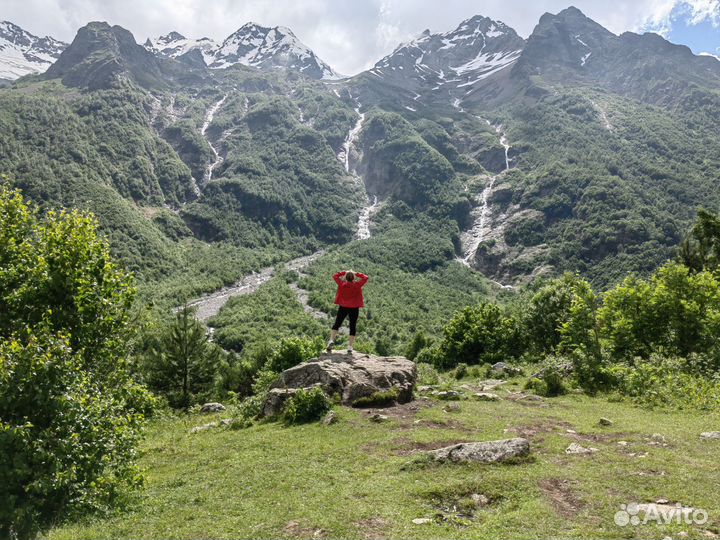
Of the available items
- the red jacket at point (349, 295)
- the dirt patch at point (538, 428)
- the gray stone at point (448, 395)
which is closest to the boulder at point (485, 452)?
the dirt patch at point (538, 428)

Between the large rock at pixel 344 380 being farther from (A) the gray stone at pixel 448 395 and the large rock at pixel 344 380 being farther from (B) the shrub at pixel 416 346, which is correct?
(B) the shrub at pixel 416 346

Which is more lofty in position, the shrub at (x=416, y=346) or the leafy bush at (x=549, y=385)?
the leafy bush at (x=549, y=385)

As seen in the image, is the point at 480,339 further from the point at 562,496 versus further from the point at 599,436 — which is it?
the point at 562,496

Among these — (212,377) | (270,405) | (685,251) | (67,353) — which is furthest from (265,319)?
(67,353)

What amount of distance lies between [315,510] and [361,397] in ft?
33.4

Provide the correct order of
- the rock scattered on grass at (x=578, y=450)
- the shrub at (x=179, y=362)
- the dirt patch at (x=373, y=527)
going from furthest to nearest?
the shrub at (x=179, y=362), the rock scattered on grass at (x=578, y=450), the dirt patch at (x=373, y=527)

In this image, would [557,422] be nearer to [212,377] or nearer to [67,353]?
[67,353]

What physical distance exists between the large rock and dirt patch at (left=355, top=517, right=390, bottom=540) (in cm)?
1068

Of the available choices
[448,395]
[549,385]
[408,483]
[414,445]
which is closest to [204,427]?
[448,395]

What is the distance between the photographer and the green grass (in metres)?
9.56

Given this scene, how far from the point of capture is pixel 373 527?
376 inches

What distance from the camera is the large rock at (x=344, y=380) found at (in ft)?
68.9

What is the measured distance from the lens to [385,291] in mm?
184125

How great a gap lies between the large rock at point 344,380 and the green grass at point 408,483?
2492 millimetres
